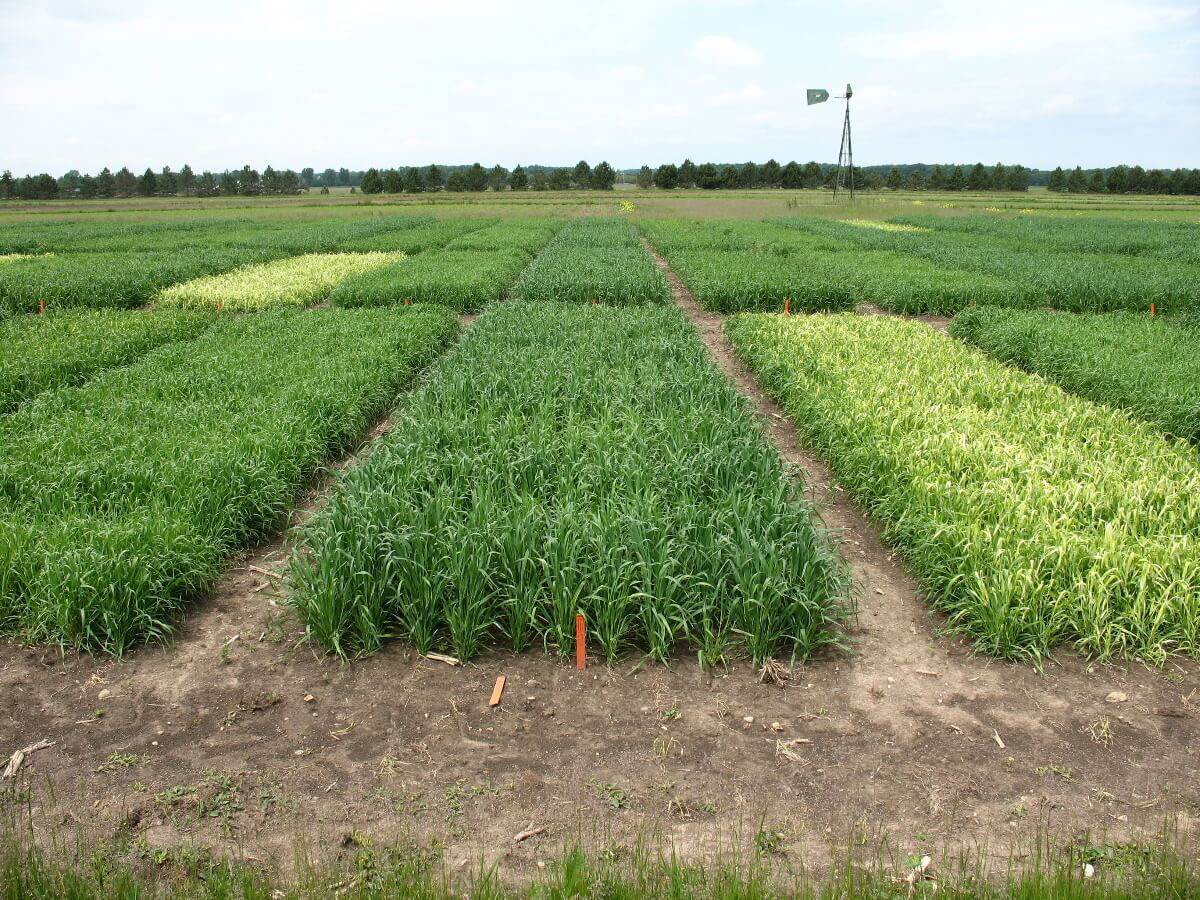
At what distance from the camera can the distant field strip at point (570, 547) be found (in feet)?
15.9

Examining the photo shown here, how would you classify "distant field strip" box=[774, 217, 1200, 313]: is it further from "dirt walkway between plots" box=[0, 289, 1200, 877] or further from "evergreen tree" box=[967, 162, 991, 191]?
"evergreen tree" box=[967, 162, 991, 191]

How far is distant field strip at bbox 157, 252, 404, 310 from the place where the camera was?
57.3 feet

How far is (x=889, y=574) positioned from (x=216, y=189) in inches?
4368

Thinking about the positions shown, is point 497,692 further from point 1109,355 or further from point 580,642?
point 1109,355

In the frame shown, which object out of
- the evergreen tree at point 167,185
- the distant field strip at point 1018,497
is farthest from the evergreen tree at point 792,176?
the distant field strip at point 1018,497

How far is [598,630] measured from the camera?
482 cm

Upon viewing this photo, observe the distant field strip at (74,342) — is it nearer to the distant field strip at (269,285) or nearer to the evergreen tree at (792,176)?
the distant field strip at (269,285)

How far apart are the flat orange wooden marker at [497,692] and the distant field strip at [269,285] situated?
14798 mm

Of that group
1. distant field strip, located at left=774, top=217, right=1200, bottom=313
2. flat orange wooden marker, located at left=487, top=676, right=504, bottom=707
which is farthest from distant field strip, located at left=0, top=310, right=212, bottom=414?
distant field strip, located at left=774, top=217, right=1200, bottom=313

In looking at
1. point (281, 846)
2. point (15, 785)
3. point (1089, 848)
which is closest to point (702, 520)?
point (1089, 848)

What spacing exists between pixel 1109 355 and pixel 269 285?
1682 centimetres

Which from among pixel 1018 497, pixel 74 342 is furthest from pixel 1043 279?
pixel 74 342

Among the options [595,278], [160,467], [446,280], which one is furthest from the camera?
[595,278]

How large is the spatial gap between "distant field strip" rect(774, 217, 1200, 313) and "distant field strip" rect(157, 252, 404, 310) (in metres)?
13.1
